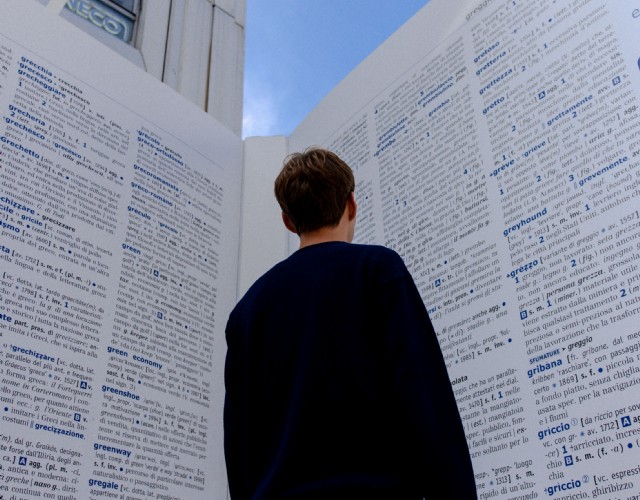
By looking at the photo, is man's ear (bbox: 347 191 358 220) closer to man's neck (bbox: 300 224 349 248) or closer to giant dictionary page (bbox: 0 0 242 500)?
man's neck (bbox: 300 224 349 248)

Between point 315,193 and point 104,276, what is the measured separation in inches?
23.0

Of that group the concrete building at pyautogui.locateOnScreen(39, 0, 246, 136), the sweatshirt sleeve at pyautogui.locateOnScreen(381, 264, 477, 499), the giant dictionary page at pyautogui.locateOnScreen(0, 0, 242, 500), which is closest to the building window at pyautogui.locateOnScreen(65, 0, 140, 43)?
the concrete building at pyautogui.locateOnScreen(39, 0, 246, 136)

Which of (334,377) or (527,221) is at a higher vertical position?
(527,221)

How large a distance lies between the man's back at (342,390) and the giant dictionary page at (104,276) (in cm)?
41

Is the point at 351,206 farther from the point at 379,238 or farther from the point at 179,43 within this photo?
the point at 179,43

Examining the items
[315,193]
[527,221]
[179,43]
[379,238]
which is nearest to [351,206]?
[315,193]

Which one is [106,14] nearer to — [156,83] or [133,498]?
[156,83]

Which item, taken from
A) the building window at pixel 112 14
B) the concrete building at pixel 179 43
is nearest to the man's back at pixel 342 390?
the concrete building at pixel 179 43

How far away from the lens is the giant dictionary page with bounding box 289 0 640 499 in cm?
91

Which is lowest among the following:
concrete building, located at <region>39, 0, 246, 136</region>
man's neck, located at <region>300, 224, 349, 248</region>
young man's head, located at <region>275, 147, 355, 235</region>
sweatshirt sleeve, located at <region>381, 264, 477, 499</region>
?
sweatshirt sleeve, located at <region>381, 264, 477, 499</region>

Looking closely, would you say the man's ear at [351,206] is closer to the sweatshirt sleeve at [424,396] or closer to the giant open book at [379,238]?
Result: the sweatshirt sleeve at [424,396]

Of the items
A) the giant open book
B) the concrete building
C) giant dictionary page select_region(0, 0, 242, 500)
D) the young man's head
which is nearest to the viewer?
the young man's head

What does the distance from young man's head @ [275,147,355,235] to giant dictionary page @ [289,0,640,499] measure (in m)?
0.35

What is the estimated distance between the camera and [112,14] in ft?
5.98
